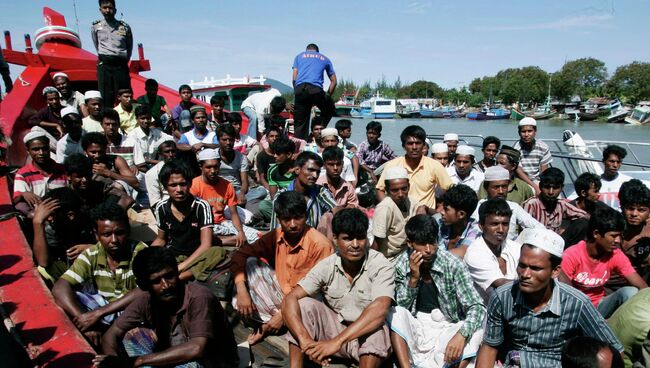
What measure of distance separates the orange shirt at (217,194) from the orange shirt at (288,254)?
120 cm

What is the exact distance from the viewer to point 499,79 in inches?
3039

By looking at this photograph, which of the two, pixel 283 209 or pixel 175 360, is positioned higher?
pixel 283 209

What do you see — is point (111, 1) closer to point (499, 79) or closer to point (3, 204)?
point (3, 204)

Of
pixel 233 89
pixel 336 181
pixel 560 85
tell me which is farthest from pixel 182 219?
pixel 560 85

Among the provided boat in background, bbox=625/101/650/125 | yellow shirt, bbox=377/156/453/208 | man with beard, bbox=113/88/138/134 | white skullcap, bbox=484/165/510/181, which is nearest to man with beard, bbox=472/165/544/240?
white skullcap, bbox=484/165/510/181

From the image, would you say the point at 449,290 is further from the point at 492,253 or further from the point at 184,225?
the point at 184,225

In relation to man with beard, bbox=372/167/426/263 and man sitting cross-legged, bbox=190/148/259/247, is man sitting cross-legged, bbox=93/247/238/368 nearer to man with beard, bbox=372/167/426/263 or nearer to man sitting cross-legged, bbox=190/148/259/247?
man with beard, bbox=372/167/426/263

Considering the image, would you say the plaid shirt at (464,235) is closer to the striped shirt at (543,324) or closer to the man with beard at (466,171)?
the striped shirt at (543,324)

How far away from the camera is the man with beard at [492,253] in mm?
2947

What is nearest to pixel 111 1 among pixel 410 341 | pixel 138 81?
pixel 138 81

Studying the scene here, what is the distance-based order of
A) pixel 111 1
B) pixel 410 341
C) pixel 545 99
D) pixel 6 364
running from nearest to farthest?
1. pixel 6 364
2. pixel 410 341
3. pixel 111 1
4. pixel 545 99

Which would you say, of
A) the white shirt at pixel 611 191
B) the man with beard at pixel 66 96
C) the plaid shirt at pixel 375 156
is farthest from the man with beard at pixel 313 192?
the man with beard at pixel 66 96

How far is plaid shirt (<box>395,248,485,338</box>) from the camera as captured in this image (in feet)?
8.93

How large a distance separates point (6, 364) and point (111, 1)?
6.14m
